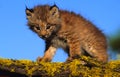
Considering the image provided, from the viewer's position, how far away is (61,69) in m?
6.06

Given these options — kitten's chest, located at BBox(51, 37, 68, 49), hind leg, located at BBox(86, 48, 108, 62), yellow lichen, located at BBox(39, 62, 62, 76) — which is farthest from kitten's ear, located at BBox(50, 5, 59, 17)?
yellow lichen, located at BBox(39, 62, 62, 76)

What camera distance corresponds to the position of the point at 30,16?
10055 millimetres

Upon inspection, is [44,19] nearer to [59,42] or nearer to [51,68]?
[59,42]

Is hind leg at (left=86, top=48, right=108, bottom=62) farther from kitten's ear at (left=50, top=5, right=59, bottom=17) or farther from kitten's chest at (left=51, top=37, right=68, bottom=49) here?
kitten's ear at (left=50, top=5, right=59, bottom=17)

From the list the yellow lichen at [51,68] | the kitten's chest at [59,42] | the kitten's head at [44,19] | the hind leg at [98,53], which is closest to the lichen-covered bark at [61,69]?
the yellow lichen at [51,68]

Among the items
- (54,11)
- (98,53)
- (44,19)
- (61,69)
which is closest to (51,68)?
(61,69)

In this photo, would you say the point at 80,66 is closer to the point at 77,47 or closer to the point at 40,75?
the point at 40,75

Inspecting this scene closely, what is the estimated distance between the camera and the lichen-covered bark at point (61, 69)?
5.89 metres

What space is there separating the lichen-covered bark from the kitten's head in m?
3.34

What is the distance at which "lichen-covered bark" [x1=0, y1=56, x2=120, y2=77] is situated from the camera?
5.89m

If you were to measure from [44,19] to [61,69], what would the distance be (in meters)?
3.94

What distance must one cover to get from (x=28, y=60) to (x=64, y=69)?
804 millimetres

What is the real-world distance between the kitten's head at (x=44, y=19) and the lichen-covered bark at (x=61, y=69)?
3.34 m

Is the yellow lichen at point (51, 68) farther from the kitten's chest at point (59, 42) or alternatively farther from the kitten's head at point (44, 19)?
the kitten's chest at point (59, 42)
